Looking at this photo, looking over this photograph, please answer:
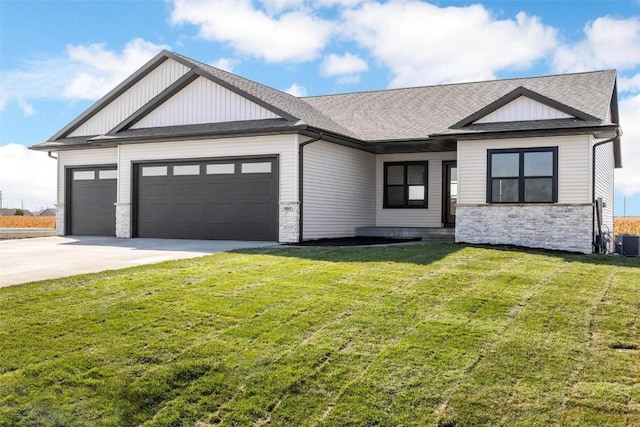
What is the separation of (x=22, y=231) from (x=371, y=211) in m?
12.6

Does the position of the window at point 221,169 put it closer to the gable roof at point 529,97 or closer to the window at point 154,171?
the window at point 154,171

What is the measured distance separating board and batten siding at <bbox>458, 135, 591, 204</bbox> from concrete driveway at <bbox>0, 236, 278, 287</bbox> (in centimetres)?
540

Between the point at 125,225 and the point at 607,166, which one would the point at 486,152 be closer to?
the point at 607,166

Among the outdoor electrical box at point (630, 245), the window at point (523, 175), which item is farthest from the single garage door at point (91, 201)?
the outdoor electrical box at point (630, 245)

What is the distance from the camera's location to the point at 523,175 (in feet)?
52.0

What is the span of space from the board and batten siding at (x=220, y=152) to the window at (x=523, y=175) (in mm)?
5186

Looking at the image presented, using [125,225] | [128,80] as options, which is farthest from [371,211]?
[128,80]

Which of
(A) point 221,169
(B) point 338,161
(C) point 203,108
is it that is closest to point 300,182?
(B) point 338,161

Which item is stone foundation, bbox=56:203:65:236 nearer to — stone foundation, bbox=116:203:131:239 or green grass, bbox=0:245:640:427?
stone foundation, bbox=116:203:131:239

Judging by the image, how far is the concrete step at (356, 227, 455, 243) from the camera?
59.2 feet

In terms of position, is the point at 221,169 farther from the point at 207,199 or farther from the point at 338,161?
the point at 338,161

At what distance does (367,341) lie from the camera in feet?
22.1

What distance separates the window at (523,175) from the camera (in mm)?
15609

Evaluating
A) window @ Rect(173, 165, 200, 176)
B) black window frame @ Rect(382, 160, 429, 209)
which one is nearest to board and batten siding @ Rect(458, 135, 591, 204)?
black window frame @ Rect(382, 160, 429, 209)
